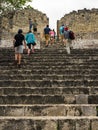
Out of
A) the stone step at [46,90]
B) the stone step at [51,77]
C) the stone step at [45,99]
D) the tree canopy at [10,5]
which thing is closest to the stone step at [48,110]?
the stone step at [45,99]

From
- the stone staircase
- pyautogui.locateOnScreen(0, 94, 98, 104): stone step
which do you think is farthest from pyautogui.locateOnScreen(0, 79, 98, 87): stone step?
pyautogui.locateOnScreen(0, 94, 98, 104): stone step

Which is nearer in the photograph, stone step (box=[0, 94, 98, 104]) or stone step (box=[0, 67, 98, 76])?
stone step (box=[0, 94, 98, 104])

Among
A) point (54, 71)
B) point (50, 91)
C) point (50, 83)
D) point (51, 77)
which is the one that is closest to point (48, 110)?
point (50, 91)

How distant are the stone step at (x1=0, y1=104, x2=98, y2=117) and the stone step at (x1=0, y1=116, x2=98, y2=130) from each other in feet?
4.28

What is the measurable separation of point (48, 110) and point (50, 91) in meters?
2.10

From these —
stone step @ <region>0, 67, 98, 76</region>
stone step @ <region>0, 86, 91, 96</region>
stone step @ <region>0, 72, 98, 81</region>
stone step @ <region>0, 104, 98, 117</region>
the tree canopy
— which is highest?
the tree canopy

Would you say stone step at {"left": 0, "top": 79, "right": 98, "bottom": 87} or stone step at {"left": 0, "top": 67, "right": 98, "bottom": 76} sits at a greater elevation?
stone step at {"left": 0, "top": 67, "right": 98, "bottom": 76}

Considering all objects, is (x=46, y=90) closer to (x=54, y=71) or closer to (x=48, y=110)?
(x=48, y=110)

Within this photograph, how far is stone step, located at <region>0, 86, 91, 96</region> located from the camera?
36.1 feet

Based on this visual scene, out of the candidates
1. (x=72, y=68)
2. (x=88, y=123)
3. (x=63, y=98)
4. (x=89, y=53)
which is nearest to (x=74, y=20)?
(x=89, y=53)

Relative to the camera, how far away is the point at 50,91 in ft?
36.1

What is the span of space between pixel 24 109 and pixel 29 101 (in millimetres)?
1129

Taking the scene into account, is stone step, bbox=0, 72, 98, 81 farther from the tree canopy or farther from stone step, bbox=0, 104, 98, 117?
the tree canopy

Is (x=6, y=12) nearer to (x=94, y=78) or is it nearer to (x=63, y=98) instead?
(x=94, y=78)
